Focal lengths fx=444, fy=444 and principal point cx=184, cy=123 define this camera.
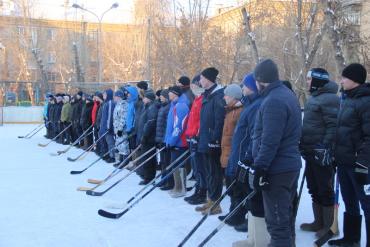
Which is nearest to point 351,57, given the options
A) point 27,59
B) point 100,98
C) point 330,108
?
point 100,98

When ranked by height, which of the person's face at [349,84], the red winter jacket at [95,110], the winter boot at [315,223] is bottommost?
the winter boot at [315,223]

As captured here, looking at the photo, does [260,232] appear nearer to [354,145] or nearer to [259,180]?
[259,180]

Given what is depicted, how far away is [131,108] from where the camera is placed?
8.93 metres

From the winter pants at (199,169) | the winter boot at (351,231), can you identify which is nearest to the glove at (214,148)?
the winter pants at (199,169)

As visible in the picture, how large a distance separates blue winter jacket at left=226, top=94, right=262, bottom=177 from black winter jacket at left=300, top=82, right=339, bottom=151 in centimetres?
56

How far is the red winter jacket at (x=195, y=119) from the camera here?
6145mm

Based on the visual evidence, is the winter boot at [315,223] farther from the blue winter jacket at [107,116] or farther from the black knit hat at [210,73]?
the blue winter jacket at [107,116]

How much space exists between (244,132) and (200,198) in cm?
206

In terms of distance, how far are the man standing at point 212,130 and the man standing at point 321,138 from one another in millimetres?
1266

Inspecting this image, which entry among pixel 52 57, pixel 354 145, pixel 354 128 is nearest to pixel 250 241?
pixel 354 145

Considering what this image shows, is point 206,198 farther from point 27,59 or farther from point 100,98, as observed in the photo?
point 27,59

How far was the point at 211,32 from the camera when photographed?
2123cm

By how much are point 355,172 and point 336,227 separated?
775 millimetres

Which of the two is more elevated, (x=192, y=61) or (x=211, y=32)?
(x=211, y=32)
